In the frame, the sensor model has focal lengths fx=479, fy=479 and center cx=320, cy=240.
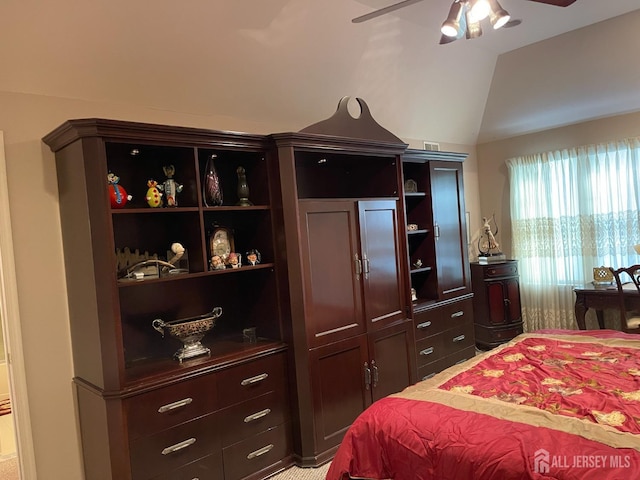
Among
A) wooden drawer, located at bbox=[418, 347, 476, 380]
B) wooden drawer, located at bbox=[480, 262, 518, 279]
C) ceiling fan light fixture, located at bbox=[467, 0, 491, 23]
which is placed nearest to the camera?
ceiling fan light fixture, located at bbox=[467, 0, 491, 23]

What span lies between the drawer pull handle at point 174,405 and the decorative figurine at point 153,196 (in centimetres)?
104

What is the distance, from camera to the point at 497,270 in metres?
4.68

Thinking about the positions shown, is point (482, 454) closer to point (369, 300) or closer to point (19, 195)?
point (369, 300)

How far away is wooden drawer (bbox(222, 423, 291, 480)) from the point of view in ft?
8.77

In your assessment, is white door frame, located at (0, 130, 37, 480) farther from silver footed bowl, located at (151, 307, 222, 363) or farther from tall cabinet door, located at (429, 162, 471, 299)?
tall cabinet door, located at (429, 162, 471, 299)

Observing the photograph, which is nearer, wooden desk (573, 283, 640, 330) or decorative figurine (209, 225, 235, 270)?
decorative figurine (209, 225, 235, 270)

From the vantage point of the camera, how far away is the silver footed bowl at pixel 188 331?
2.68m

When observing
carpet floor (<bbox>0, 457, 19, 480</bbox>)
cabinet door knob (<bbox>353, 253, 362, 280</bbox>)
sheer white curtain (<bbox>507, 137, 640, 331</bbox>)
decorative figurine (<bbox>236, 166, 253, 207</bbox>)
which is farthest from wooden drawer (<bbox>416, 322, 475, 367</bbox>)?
carpet floor (<bbox>0, 457, 19, 480</bbox>)

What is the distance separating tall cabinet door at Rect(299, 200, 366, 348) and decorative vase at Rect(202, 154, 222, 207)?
0.51 meters

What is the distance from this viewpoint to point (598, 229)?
4.57 m

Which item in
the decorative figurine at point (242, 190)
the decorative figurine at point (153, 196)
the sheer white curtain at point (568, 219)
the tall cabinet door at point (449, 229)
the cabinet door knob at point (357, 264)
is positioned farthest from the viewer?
the sheer white curtain at point (568, 219)

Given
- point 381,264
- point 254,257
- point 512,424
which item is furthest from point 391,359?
point 512,424

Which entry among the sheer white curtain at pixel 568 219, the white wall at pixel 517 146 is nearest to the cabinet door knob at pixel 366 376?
the sheer white curtain at pixel 568 219

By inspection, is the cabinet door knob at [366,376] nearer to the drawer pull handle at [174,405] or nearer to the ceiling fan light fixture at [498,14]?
the drawer pull handle at [174,405]
